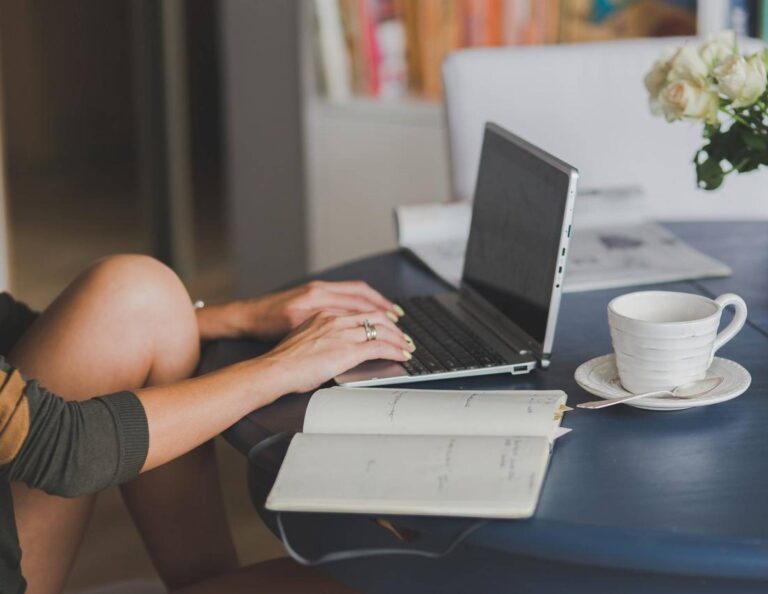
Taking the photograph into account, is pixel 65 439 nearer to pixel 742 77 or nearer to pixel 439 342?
pixel 439 342

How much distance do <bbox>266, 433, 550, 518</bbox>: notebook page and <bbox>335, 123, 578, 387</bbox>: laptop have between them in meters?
0.21

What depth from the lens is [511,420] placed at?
3.54 ft

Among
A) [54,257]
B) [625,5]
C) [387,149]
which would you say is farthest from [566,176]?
[54,257]

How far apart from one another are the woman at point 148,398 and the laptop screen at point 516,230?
14 cm

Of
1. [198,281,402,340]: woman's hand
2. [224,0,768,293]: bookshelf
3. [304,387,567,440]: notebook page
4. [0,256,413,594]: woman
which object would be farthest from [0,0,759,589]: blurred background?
[304,387,567,440]: notebook page

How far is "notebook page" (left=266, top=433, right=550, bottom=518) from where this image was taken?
3.10 feet

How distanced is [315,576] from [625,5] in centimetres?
183

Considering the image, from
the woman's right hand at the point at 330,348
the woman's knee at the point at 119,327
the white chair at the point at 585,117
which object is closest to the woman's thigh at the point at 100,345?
the woman's knee at the point at 119,327

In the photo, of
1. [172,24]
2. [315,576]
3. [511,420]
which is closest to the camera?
[511,420]

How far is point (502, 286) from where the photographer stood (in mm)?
1423

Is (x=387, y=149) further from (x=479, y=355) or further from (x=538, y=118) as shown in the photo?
(x=479, y=355)

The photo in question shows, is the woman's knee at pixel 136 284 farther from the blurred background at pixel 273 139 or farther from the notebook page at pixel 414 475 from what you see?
the blurred background at pixel 273 139

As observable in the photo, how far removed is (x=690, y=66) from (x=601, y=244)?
449 mm

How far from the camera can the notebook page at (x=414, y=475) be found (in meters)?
0.94
